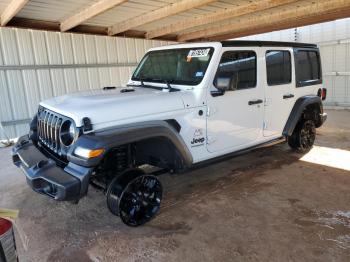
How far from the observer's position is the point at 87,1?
5.56 m

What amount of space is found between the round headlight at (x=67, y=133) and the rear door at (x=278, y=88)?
2.61 meters

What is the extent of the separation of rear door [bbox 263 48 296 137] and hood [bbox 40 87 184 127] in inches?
60.3

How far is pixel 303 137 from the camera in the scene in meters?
5.14

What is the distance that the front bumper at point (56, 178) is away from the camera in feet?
8.18

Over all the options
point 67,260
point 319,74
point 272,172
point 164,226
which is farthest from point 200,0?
point 67,260

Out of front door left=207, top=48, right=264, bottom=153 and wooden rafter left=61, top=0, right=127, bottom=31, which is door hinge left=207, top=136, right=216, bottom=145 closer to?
front door left=207, top=48, right=264, bottom=153

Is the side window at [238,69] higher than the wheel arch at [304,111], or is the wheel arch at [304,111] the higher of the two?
the side window at [238,69]

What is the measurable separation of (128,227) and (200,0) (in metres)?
4.10

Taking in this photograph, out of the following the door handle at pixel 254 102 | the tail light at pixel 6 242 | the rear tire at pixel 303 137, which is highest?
the door handle at pixel 254 102

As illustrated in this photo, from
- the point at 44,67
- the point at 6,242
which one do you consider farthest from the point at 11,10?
the point at 6,242

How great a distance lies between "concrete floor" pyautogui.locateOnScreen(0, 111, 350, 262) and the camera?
2.62 metres

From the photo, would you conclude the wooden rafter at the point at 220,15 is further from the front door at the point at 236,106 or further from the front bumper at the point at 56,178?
the front bumper at the point at 56,178

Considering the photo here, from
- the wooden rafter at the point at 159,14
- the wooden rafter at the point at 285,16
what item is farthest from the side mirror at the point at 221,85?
the wooden rafter at the point at 285,16

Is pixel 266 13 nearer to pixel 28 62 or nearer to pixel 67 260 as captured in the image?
pixel 28 62
